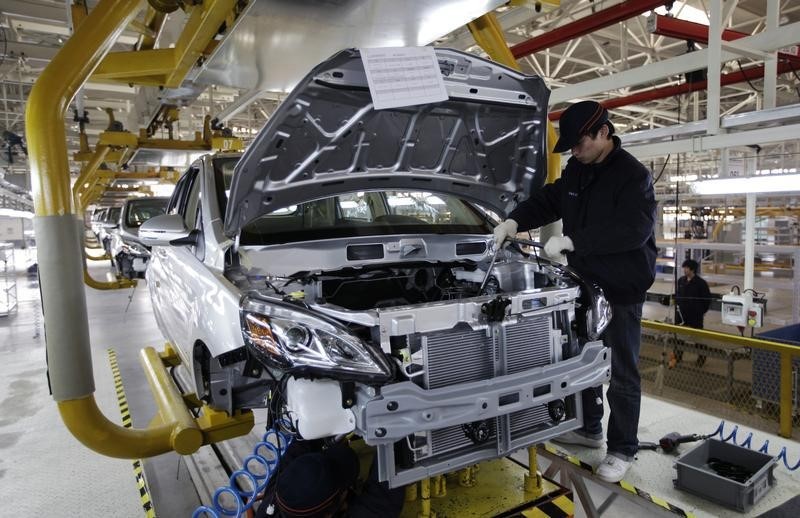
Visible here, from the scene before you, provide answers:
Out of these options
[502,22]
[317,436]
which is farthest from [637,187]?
[502,22]

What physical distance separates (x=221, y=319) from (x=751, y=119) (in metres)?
3.55

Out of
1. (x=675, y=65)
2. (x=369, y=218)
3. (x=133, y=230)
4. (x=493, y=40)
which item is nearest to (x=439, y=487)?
(x=369, y=218)

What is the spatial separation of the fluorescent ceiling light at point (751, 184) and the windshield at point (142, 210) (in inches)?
305

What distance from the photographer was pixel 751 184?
4.55 metres

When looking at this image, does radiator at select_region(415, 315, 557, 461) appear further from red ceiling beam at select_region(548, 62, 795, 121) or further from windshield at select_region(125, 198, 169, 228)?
windshield at select_region(125, 198, 169, 228)

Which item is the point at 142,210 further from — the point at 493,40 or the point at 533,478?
the point at 533,478

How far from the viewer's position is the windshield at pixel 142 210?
8.87 metres

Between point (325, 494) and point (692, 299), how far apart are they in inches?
274

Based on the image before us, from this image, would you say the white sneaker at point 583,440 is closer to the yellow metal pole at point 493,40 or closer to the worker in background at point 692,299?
the yellow metal pole at point 493,40

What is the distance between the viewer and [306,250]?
242 centimetres

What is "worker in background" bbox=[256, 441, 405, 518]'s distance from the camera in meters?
1.98

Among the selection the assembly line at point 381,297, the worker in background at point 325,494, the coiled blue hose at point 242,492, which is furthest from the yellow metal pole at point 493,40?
the coiled blue hose at point 242,492

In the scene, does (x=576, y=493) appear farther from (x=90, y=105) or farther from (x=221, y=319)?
(x=90, y=105)

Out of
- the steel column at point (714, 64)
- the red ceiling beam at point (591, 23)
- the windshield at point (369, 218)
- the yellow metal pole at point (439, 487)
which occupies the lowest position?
the yellow metal pole at point (439, 487)
